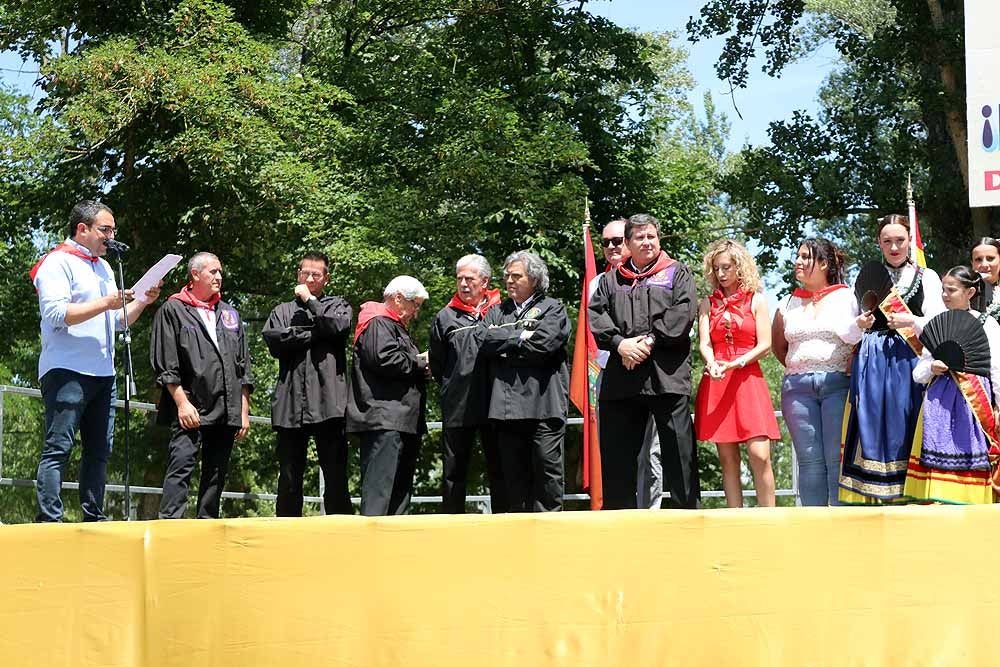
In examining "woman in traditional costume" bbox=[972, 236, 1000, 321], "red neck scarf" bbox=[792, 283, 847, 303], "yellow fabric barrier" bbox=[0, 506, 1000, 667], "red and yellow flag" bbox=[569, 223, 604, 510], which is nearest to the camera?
"yellow fabric barrier" bbox=[0, 506, 1000, 667]

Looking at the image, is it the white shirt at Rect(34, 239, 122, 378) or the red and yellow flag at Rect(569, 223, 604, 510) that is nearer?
the white shirt at Rect(34, 239, 122, 378)

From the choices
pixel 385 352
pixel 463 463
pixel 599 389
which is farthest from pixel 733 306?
pixel 385 352

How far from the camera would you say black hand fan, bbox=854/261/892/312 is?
Result: 591cm

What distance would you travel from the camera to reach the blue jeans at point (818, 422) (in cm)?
599

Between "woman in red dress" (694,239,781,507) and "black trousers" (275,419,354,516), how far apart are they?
2.22 meters

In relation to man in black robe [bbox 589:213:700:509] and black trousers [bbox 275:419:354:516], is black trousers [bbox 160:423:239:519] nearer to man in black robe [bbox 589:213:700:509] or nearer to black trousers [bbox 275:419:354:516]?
black trousers [bbox 275:419:354:516]

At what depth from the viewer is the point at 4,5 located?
1739 centimetres

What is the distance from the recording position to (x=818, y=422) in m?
6.04

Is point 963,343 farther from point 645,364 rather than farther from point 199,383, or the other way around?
point 199,383

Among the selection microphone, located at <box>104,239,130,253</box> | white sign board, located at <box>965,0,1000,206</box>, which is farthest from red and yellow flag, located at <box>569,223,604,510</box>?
microphone, located at <box>104,239,130,253</box>

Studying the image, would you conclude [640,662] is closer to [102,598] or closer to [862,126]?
[102,598]

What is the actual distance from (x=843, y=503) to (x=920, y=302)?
3.34 feet

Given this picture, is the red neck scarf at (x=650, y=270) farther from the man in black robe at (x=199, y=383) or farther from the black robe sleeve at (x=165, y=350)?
the black robe sleeve at (x=165, y=350)

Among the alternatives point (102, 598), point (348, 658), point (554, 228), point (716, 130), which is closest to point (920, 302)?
point (348, 658)
